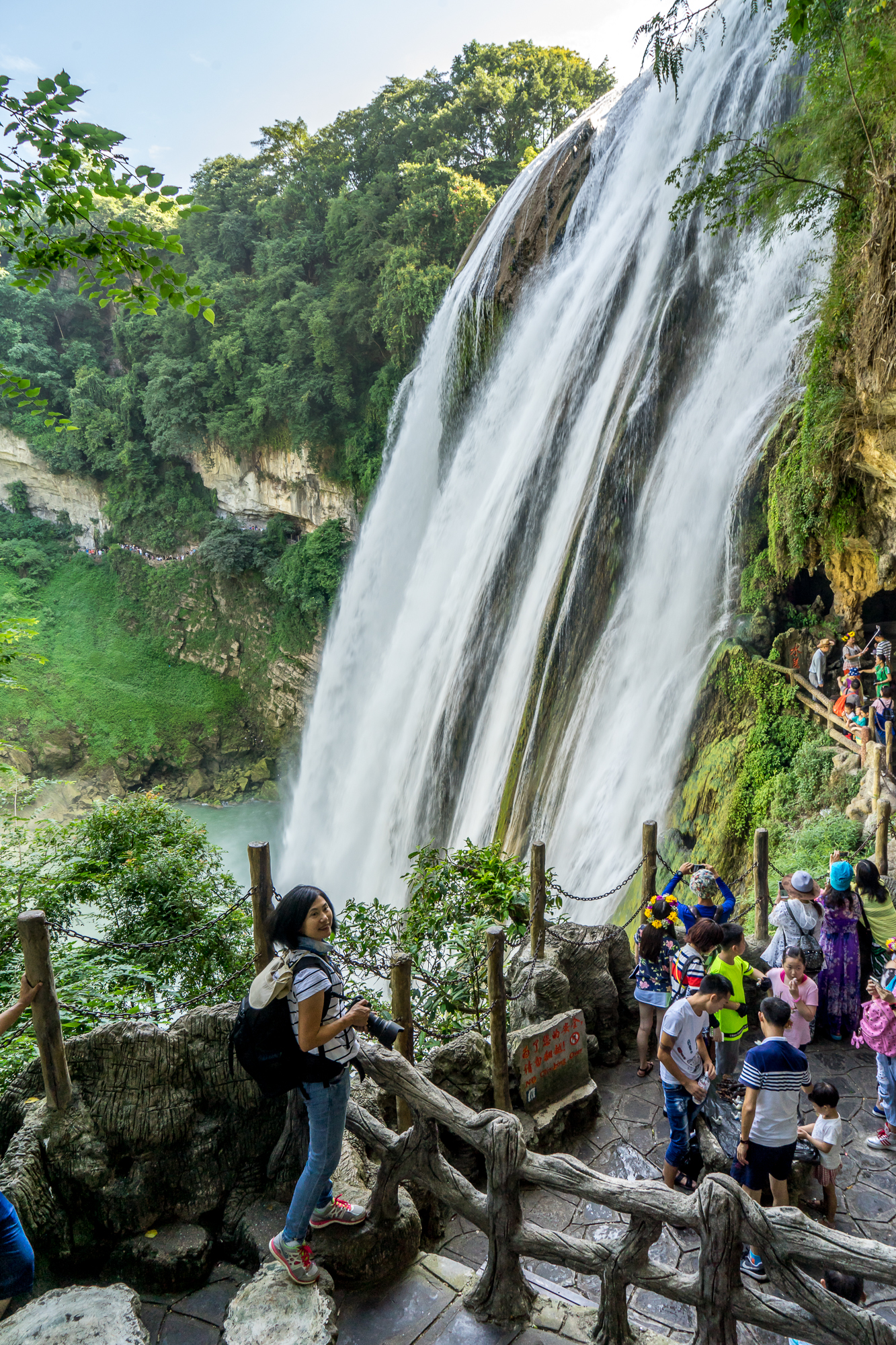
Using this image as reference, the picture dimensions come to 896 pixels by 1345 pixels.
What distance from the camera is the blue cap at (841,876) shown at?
14.5 ft

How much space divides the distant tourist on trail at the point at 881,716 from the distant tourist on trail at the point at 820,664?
671 mm

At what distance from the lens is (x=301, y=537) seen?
72.7 ft

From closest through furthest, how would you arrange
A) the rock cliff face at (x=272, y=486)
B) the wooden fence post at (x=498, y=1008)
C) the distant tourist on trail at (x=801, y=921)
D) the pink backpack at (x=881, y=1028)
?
the wooden fence post at (x=498, y=1008)
the pink backpack at (x=881, y=1028)
the distant tourist on trail at (x=801, y=921)
the rock cliff face at (x=272, y=486)

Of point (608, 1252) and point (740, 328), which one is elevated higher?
point (740, 328)

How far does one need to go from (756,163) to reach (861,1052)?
752cm

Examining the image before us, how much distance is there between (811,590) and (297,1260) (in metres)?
8.05

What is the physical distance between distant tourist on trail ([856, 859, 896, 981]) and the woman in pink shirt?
1.04 m

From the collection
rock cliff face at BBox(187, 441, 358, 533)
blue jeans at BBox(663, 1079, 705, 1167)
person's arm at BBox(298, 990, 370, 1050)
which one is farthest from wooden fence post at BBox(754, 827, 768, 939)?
rock cliff face at BBox(187, 441, 358, 533)

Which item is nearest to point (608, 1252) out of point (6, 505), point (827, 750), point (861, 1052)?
point (861, 1052)

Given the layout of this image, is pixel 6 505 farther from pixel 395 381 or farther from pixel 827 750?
pixel 827 750

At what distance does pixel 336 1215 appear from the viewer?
2.61 metres

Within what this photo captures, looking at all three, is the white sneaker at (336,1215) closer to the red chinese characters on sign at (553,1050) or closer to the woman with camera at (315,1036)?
the woman with camera at (315,1036)

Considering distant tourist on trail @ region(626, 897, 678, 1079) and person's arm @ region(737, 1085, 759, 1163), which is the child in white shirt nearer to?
person's arm @ region(737, 1085, 759, 1163)

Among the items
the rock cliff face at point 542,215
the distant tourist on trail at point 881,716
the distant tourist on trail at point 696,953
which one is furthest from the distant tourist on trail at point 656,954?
the rock cliff face at point 542,215
